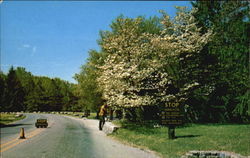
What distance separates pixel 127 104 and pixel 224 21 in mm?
11547

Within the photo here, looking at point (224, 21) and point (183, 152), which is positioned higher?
point (224, 21)

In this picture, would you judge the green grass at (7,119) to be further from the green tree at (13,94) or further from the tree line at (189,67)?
the green tree at (13,94)

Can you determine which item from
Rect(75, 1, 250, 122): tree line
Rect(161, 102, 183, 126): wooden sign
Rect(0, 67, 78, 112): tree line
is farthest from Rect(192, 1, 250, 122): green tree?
Rect(0, 67, 78, 112): tree line

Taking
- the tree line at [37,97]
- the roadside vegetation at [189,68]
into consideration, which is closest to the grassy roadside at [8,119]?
the roadside vegetation at [189,68]

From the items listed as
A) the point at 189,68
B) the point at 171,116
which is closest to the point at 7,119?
the point at 189,68

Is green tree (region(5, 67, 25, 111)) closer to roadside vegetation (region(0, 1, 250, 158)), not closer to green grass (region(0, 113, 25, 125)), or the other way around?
green grass (region(0, 113, 25, 125))

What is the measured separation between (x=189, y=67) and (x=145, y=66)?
12.9 ft

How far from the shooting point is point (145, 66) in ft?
80.1

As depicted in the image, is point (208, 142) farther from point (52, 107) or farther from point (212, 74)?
point (52, 107)

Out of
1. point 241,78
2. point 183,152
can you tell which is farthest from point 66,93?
point 183,152

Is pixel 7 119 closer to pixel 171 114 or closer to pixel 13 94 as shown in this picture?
pixel 171 114

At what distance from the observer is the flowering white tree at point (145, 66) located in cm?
2316

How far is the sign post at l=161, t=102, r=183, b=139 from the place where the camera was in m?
13.9

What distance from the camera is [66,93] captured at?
102m
